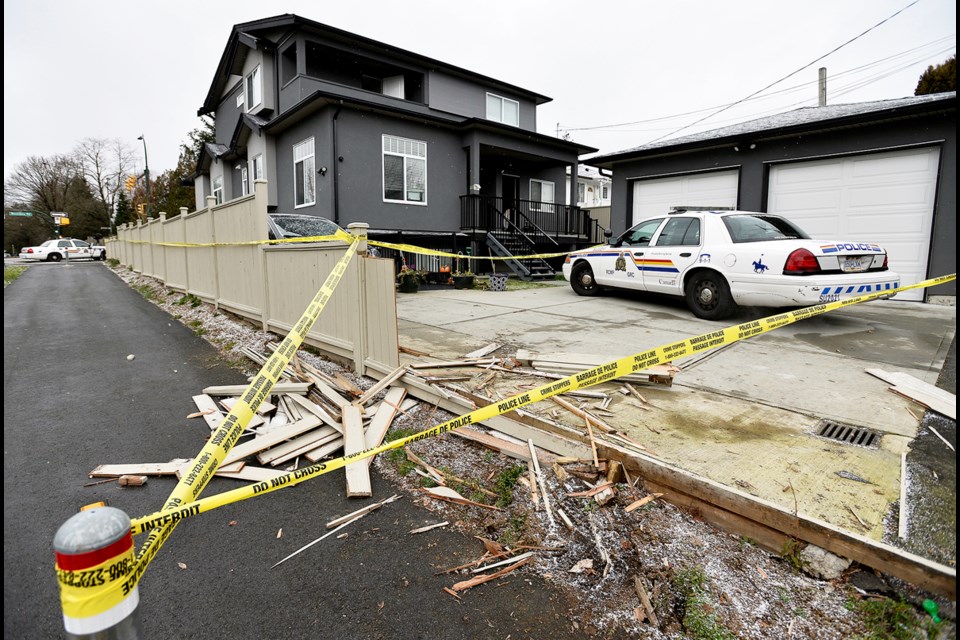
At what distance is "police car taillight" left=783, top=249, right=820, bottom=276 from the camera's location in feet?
20.0

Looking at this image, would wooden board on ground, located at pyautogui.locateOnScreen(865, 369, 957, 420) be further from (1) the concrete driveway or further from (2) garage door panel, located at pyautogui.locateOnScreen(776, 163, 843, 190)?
(2) garage door panel, located at pyautogui.locateOnScreen(776, 163, 843, 190)

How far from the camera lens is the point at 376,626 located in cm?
210

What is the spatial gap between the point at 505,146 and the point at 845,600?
643 inches

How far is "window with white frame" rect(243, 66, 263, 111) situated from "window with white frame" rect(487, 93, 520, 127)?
8.33 meters

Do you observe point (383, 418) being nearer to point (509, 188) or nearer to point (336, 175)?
point (336, 175)

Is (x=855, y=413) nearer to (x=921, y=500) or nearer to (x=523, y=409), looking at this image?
(x=921, y=500)

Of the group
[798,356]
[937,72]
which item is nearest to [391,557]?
[798,356]

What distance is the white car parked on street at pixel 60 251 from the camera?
116ft

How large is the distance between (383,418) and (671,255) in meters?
5.51

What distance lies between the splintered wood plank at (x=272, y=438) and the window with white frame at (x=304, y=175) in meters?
12.1

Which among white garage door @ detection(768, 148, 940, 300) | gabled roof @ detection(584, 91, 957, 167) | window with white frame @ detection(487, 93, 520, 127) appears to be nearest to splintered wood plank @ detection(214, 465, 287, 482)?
white garage door @ detection(768, 148, 940, 300)

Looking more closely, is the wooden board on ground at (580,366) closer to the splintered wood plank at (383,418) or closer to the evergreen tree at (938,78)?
the splintered wood plank at (383,418)

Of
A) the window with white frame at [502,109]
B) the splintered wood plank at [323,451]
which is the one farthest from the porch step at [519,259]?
the splintered wood plank at [323,451]

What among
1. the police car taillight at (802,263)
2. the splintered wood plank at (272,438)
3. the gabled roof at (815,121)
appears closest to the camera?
the splintered wood plank at (272,438)
